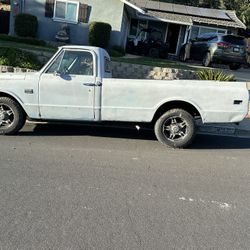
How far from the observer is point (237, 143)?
334 inches

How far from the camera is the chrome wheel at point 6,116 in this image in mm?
7539

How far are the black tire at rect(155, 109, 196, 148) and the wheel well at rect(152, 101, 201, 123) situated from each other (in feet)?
0.45

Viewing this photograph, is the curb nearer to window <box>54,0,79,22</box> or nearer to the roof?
window <box>54,0,79,22</box>

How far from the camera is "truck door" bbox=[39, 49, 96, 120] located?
24.1 ft

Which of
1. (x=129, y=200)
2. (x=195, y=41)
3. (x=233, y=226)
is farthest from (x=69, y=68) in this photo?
(x=195, y=41)

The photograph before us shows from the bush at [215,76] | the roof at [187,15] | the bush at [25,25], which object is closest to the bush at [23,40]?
the bush at [25,25]

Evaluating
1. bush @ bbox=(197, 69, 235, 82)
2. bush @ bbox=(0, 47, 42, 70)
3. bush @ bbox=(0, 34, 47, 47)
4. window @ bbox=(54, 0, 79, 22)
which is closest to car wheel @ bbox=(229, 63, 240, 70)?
window @ bbox=(54, 0, 79, 22)

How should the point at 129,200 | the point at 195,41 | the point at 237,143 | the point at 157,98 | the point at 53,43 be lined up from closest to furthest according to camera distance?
1. the point at 129,200
2. the point at 157,98
3. the point at 237,143
4. the point at 53,43
5. the point at 195,41

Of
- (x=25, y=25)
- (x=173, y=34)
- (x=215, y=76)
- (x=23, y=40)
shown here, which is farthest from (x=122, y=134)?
(x=173, y=34)

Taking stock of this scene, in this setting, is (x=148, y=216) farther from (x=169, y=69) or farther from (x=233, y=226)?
(x=169, y=69)

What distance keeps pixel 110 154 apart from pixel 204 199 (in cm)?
209

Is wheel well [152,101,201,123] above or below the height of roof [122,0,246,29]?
below

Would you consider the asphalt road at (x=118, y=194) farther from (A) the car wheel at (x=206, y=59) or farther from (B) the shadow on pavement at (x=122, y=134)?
(A) the car wheel at (x=206, y=59)

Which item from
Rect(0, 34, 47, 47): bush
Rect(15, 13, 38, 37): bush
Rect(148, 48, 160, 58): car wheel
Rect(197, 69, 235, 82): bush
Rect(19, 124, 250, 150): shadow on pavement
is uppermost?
Rect(15, 13, 38, 37): bush
